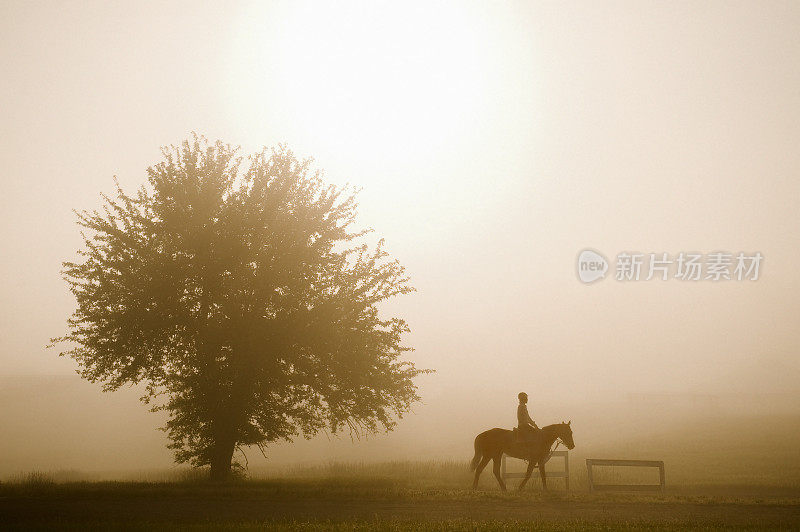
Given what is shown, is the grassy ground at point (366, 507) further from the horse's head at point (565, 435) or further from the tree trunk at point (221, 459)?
the tree trunk at point (221, 459)

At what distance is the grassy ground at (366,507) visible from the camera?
12938 millimetres

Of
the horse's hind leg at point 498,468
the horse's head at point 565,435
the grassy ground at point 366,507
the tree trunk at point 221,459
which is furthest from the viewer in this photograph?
the tree trunk at point 221,459

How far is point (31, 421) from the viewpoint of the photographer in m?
109

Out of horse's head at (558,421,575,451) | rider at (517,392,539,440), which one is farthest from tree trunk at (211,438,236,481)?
horse's head at (558,421,575,451)

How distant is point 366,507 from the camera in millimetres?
15758

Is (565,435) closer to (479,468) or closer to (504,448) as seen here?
(504,448)

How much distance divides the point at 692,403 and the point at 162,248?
451ft

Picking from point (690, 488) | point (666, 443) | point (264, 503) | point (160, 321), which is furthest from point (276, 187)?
point (666, 443)

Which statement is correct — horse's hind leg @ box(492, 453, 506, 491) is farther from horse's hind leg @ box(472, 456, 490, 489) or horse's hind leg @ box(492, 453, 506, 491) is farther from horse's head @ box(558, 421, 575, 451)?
horse's head @ box(558, 421, 575, 451)

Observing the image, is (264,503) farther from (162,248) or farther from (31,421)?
(31,421)

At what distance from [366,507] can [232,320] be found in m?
11.8

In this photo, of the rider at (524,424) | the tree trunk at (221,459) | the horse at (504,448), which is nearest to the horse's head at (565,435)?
the horse at (504,448)

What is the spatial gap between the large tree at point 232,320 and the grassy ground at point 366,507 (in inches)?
158

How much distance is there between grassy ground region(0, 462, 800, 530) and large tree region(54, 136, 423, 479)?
4020 mm
